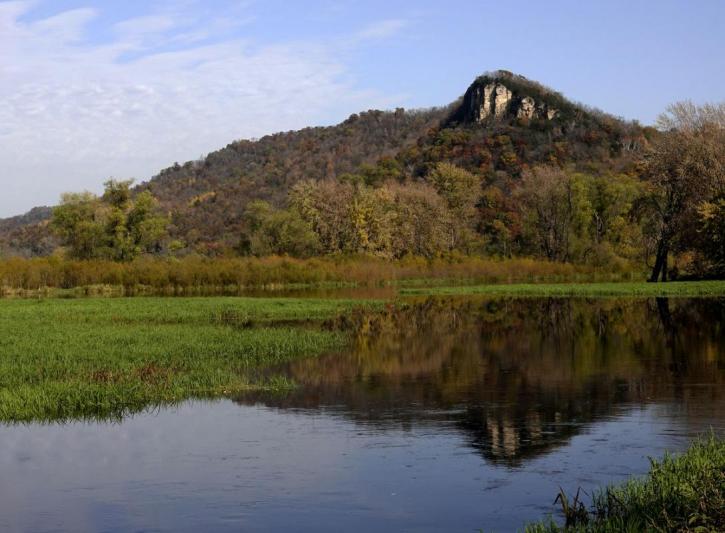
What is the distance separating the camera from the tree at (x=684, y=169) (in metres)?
61.5

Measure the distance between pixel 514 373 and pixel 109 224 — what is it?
71099 millimetres

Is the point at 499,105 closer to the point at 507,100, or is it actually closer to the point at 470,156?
the point at 507,100

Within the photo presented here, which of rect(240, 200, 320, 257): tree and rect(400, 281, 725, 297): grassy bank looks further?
rect(240, 200, 320, 257): tree

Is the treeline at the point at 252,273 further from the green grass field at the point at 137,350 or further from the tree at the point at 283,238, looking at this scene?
the green grass field at the point at 137,350

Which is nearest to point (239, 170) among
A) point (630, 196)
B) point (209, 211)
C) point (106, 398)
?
point (209, 211)

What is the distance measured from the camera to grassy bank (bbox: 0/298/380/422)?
1800cm

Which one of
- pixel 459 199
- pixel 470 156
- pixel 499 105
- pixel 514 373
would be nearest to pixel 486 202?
pixel 459 199

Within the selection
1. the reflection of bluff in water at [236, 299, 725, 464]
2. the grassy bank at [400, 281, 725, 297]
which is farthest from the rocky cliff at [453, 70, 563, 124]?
the reflection of bluff in water at [236, 299, 725, 464]

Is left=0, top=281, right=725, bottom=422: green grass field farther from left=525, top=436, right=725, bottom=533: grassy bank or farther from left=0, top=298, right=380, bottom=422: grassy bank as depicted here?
left=525, top=436, right=725, bottom=533: grassy bank

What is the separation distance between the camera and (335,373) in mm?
22594

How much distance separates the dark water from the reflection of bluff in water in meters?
0.08

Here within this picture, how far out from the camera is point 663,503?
9719 millimetres

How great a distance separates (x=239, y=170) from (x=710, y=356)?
177350mm

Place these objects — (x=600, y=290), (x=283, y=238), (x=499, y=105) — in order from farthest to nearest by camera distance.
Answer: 1. (x=499, y=105)
2. (x=283, y=238)
3. (x=600, y=290)
